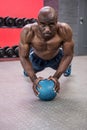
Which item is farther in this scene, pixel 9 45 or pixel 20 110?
pixel 9 45

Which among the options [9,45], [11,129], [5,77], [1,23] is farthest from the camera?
[9,45]

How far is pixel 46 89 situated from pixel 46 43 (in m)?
0.37

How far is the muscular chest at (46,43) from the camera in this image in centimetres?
189

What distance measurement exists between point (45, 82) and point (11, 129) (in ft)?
1.84

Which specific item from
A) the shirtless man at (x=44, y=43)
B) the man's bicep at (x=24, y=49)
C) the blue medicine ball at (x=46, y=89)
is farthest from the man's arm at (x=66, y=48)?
the man's bicep at (x=24, y=49)

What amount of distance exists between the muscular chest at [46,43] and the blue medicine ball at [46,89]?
11.4 inches

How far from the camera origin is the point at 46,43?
1.91 meters

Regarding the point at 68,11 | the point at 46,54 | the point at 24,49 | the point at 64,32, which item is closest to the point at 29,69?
the point at 24,49

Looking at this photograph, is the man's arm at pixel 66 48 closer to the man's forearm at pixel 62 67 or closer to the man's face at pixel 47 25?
the man's forearm at pixel 62 67

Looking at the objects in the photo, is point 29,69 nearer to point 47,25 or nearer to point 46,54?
point 46,54

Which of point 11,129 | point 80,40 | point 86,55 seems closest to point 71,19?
point 80,40

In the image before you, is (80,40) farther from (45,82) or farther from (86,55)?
(45,82)

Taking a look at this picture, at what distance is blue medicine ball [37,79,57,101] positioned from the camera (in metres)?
1.76

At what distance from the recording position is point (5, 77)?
2.81 metres
